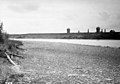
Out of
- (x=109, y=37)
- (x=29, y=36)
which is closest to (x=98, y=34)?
(x=109, y=37)

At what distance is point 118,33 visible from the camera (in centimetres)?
6538

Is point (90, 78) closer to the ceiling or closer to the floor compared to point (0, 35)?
closer to the floor

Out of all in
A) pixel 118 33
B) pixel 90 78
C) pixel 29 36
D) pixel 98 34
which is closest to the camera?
pixel 90 78

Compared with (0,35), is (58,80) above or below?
below

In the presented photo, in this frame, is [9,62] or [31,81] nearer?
[31,81]

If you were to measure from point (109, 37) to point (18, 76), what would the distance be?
6715 centimetres

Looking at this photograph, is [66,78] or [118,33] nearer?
[66,78]

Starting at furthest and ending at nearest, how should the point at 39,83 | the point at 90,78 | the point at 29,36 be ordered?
1. the point at 29,36
2. the point at 90,78
3. the point at 39,83

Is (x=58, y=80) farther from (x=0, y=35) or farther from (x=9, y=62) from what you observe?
(x=0, y=35)

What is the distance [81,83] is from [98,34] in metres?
68.1

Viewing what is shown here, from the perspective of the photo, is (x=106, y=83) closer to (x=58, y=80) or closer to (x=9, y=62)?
(x=58, y=80)

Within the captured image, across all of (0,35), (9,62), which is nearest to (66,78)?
(9,62)

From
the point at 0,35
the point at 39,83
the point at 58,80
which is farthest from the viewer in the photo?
the point at 0,35

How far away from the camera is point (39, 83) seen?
20.9 ft
